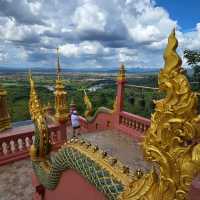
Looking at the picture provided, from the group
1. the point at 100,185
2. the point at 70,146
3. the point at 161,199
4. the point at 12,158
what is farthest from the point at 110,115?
the point at 161,199

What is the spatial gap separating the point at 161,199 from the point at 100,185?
37.4 inches

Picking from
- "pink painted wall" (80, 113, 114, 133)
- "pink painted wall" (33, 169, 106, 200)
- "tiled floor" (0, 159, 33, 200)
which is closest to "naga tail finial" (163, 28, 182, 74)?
"pink painted wall" (33, 169, 106, 200)

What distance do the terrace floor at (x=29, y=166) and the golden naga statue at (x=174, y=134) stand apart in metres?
4.82

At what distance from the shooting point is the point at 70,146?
3.34m

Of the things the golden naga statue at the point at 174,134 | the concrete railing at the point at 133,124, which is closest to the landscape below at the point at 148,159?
the golden naga statue at the point at 174,134

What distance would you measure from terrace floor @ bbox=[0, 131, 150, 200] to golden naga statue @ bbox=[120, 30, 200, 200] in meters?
4.82

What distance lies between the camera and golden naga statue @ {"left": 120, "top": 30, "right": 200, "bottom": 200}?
1404 mm

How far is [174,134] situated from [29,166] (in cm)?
718

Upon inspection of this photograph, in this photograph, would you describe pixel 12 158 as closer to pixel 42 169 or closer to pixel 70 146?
pixel 42 169

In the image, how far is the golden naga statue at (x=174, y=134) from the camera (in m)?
1.40

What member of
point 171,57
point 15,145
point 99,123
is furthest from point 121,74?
point 171,57

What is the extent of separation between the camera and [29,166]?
7.70 meters

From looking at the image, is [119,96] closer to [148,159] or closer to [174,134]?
[148,159]

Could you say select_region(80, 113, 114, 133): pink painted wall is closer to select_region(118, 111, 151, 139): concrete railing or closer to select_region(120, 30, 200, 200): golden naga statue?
select_region(118, 111, 151, 139): concrete railing
